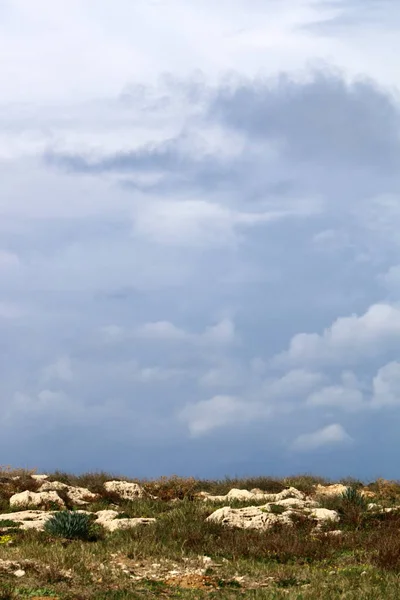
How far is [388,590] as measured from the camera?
446 inches

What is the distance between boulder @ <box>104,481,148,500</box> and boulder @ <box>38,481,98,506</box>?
679mm

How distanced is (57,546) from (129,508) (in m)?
6.99

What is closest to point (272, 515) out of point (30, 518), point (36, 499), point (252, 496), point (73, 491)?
point (252, 496)

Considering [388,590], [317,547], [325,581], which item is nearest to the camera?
[388,590]

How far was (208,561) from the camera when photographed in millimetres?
14047

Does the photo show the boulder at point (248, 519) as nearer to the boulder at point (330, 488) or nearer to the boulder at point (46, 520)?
the boulder at point (46, 520)

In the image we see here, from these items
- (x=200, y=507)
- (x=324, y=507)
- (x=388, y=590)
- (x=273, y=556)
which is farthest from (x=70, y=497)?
(x=388, y=590)

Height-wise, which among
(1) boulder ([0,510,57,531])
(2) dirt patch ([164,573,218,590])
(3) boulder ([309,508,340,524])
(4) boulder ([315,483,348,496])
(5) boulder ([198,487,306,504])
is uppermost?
(4) boulder ([315,483,348,496])

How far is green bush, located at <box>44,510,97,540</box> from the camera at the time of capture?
1612cm

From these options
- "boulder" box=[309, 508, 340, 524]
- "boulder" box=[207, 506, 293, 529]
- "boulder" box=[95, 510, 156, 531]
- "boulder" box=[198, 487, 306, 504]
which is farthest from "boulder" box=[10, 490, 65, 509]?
"boulder" box=[309, 508, 340, 524]

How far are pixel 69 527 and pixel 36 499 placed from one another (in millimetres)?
6079

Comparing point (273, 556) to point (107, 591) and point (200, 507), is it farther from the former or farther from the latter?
point (200, 507)

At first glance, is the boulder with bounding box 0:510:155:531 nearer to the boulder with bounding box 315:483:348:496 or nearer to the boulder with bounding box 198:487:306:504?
the boulder with bounding box 198:487:306:504

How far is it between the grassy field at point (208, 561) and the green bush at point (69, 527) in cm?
27
